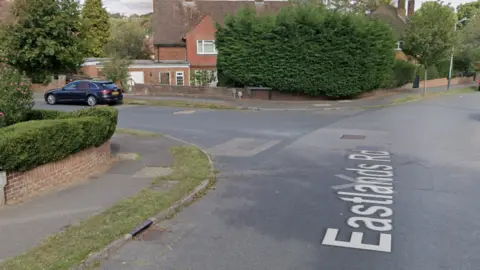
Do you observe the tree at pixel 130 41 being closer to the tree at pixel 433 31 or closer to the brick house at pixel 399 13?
the brick house at pixel 399 13

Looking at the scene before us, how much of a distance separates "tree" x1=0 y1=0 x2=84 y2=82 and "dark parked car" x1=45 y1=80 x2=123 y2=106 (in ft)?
17.4

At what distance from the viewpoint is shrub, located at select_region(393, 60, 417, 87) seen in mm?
35312

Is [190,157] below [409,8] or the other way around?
below

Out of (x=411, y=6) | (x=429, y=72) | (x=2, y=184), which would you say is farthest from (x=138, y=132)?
(x=411, y=6)

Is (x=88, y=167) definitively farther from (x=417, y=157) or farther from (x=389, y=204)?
(x=417, y=157)

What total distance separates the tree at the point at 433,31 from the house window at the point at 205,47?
16.6 metres

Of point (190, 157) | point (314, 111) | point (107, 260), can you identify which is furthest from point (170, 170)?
point (314, 111)

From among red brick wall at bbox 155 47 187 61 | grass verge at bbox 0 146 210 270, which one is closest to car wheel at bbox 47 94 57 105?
red brick wall at bbox 155 47 187 61

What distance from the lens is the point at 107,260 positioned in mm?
5395

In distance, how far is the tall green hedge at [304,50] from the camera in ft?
85.0

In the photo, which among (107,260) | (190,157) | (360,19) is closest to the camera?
(107,260)

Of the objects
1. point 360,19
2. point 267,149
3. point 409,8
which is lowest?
point 267,149

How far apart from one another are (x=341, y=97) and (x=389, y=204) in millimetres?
21479

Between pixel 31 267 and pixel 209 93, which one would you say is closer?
pixel 31 267
